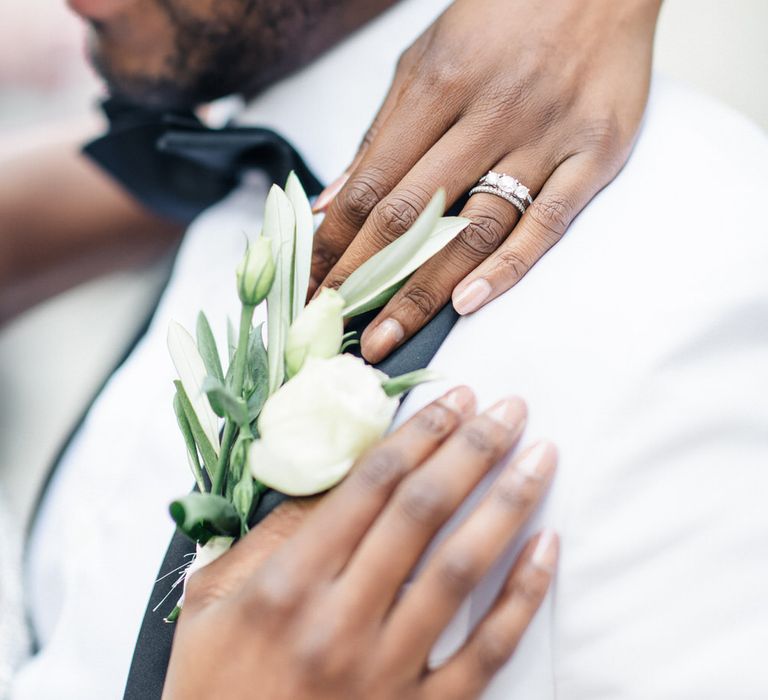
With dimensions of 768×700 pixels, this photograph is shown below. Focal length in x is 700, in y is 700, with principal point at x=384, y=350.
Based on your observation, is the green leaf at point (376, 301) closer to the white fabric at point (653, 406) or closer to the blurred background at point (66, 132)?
the white fabric at point (653, 406)

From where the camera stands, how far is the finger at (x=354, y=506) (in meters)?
0.53

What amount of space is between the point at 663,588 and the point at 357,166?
525 millimetres

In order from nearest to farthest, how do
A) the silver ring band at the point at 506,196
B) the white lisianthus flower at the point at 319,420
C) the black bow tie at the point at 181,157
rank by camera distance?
the white lisianthus flower at the point at 319,420 → the silver ring band at the point at 506,196 → the black bow tie at the point at 181,157

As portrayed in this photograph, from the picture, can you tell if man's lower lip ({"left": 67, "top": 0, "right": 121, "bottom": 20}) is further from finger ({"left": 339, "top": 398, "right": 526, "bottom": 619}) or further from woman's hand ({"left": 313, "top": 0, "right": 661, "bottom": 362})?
finger ({"left": 339, "top": 398, "right": 526, "bottom": 619})

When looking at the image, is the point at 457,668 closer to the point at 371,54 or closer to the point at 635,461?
the point at 635,461

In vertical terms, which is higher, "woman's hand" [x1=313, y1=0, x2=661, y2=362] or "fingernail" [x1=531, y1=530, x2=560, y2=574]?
"woman's hand" [x1=313, y1=0, x2=661, y2=362]

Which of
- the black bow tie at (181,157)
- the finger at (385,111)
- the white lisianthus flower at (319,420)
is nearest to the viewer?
the white lisianthus flower at (319,420)

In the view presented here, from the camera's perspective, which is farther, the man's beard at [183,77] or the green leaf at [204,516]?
the man's beard at [183,77]

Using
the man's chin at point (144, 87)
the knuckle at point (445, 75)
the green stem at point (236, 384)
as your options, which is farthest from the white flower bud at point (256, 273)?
the man's chin at point (144, 87)

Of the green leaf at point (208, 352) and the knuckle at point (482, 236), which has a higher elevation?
the knuckle at point (482, 236)

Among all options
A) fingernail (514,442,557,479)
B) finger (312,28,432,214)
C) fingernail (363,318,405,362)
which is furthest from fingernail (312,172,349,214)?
fingernail (514,442,557,479)

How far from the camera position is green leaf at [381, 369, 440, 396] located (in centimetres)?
54

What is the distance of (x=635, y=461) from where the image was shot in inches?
21.9

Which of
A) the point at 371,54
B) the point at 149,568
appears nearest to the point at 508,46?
the point at 371,54
